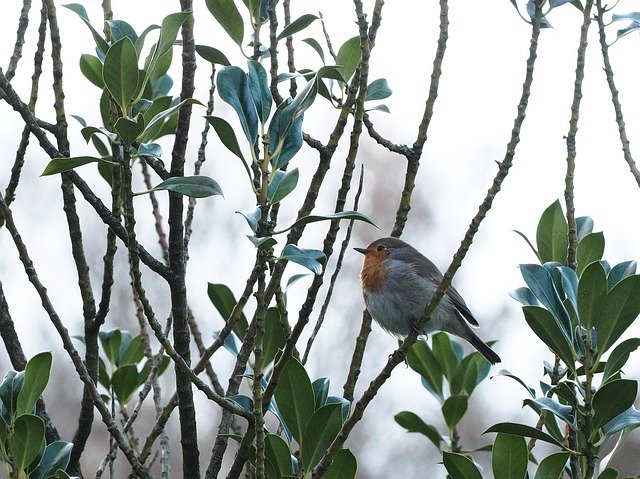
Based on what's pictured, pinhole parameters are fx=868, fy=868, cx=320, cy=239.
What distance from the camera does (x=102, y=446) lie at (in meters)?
6.18

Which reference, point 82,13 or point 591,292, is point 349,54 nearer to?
point 82,13

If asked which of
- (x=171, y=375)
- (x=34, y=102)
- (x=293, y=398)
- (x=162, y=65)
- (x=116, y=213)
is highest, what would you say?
(x=162, y=65)

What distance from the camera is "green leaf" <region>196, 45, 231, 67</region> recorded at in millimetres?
1651

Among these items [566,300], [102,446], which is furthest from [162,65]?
[102,446]

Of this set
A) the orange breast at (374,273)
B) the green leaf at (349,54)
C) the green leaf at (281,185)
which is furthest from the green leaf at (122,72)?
the orange breast at (374,273)

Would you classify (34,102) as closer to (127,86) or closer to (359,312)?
(127,86)

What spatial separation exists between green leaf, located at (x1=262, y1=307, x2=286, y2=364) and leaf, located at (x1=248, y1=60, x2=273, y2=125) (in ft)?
1.65

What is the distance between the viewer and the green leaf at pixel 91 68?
6.18 feet

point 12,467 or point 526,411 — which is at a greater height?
point 526,411

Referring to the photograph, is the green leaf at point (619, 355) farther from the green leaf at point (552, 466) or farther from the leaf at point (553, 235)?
the leaf at point (553, 235)

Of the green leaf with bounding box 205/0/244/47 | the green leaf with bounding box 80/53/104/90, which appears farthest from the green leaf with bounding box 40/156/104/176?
the green leaf with bounding box 80/53/104/90

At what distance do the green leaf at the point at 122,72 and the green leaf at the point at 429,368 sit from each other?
3.73 feet

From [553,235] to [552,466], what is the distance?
0.56m

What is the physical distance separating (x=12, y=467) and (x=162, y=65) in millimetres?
913
